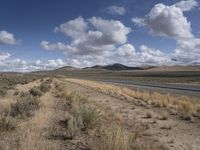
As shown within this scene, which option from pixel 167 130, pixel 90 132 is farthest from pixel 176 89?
pixel 90 132

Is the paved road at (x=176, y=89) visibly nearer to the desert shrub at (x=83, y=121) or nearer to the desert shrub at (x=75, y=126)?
the desert shrub at (x=83, y=121)

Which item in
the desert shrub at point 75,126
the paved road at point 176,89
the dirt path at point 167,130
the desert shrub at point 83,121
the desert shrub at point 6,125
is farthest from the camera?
the paved road at point 176,89

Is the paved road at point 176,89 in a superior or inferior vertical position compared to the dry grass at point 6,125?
inferior

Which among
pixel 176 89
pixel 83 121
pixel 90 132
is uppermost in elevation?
pixel 83 121

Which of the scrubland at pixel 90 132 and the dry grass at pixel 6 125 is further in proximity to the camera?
the dry grass at pixel 6 125

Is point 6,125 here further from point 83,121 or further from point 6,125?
point 83,121

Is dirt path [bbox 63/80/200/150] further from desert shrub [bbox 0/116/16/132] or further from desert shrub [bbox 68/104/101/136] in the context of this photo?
desert shrub [bbox 0/116/16/132]

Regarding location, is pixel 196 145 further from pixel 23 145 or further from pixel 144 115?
pixel 144 115

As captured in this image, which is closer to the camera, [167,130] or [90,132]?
[90,132]

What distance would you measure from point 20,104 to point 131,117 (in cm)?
505

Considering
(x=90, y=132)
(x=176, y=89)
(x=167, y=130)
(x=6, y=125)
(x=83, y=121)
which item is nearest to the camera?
(x=6, y=125)

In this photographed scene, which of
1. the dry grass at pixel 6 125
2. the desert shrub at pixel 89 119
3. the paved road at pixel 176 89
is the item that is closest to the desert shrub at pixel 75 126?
the desert shrub at pixel 89 119

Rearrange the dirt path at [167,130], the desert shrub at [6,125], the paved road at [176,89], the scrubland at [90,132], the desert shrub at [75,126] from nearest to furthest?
the scrubland at [90,132], the dirt path at [167,130], the desert shrub at [75,126], the desert shrub at [6,125], the paved road at [176,89]

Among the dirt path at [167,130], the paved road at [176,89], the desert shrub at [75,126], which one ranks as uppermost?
the desert shrub at [75,126]
